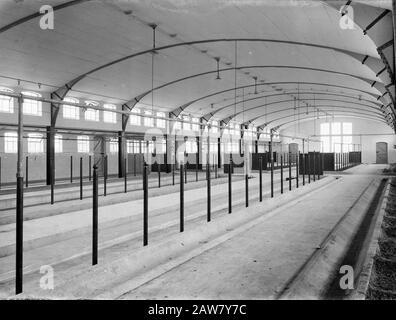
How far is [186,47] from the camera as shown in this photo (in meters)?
12.2

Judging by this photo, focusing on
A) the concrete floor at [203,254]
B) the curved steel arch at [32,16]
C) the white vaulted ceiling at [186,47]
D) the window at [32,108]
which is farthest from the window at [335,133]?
the curved steel arch at [32,16]

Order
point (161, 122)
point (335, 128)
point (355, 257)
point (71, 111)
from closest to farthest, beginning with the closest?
1. point (355, 257)
2. point (71, 111)
3. point (161, 122)
4. point (335, 128)

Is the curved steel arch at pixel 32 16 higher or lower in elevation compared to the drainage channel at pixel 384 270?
higher

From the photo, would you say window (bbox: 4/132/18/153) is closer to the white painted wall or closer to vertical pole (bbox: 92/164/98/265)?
vertical pole (bbox: 92/164/98/265)

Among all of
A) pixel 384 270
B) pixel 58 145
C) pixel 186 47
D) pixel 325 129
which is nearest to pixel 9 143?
pixel 58 145

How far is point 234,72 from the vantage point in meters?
15.8

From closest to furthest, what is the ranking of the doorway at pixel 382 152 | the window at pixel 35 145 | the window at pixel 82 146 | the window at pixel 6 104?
the window at pixel 6 104, the window at pixel 35 145, the window at pixel 82 146, the doorway at pixel 382 152

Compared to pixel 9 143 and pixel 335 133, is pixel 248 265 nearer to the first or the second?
pixel 9 143

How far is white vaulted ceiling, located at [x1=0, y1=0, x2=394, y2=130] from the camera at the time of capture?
339 inches

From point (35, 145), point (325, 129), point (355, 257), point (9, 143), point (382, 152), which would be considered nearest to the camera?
point (355, 257)

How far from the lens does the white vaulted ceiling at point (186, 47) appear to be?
8609 millimetres

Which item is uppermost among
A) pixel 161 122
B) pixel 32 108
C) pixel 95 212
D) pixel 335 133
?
pixel 335 133

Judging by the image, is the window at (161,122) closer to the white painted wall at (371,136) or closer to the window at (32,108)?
the window at (32,108)

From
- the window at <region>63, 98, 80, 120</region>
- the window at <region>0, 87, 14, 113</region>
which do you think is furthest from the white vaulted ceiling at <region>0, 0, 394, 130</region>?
the window at <region>0, 87, 14, 113</region>
